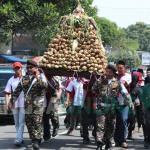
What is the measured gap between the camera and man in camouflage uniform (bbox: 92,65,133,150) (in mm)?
8990

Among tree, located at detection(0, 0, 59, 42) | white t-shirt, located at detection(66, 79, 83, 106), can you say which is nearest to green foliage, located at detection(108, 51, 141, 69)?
tree, located at detection(0, 0, 59, 42)

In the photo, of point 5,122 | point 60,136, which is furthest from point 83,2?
point 60,136

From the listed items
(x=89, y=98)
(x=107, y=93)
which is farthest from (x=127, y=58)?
(x=107, y=93)

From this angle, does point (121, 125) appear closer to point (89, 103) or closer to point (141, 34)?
point (89, 103)

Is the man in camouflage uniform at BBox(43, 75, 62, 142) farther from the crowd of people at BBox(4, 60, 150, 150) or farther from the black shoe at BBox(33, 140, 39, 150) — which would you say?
the black shoe at BBox(33, 140, 39, 150)

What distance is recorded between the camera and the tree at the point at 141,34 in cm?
11494

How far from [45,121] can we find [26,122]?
1.06 metres

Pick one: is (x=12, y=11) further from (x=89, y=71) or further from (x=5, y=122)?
(x=89, y=71)

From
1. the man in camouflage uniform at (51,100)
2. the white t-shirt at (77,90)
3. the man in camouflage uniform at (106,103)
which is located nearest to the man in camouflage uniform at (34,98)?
the man in camouflage uniform at (51,100)

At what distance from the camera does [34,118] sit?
9.20 metres

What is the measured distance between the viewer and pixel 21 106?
9688 mm

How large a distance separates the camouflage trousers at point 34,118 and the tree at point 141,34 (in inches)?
4128

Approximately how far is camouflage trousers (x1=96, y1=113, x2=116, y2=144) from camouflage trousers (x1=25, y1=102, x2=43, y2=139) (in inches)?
47.1

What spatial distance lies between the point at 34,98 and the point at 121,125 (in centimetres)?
210
